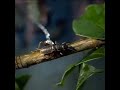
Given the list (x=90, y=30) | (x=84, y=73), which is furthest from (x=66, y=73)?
(x=90, y=30)

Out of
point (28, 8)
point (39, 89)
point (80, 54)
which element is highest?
point (28, 8)

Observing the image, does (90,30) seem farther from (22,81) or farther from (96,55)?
(22,81)

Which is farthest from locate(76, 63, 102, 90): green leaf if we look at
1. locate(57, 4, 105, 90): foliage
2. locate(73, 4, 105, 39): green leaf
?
locate(73, 4, 105, 39): green leaf

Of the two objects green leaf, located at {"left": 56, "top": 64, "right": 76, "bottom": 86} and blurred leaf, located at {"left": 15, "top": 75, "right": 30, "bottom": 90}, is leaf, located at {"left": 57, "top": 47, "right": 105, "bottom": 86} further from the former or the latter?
blurred leaf, located at {"left": 15, "top": 75, "right": 30, "bottom": 90}

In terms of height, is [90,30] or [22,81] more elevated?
[90,30]
